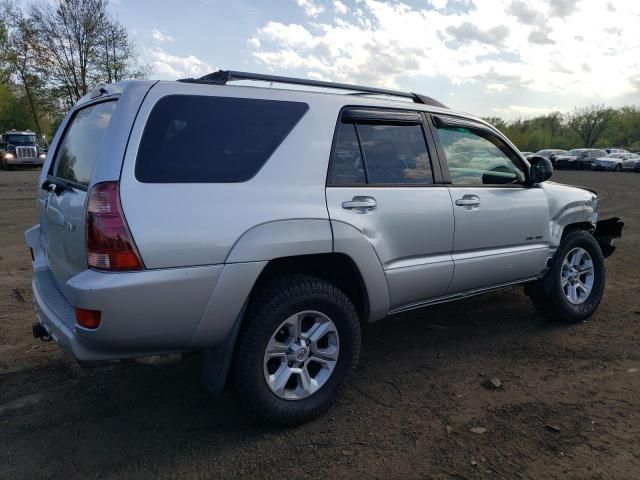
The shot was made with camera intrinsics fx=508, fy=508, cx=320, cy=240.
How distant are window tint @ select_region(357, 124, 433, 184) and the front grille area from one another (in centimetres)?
3264

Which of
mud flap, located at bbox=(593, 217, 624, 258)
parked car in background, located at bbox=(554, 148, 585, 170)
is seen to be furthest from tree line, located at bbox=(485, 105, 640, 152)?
mud flap, located at bbox=(593, 217, 624, 258)

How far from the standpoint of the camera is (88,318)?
2.39m

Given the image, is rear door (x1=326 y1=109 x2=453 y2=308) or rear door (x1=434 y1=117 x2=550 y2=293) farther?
rear door (x1=434 y1=117 x2=550 y2=293)

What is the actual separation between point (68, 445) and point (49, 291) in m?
0.88

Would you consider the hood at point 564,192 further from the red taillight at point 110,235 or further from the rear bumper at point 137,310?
the red taillight at point 110,235

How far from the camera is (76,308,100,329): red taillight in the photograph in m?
2.37

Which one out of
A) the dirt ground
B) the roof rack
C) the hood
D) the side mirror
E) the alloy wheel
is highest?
the roof rack

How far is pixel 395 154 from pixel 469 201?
70 centimetres

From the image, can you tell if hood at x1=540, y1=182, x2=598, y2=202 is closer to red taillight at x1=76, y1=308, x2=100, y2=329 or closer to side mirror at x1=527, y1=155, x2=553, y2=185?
side mirror at x1=527, y1=155, x2=553, y2=185

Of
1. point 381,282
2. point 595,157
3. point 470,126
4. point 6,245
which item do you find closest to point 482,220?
point 470,126

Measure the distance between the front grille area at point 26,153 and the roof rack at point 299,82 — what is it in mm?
32378

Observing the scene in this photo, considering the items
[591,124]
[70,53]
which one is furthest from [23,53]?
[591,124]

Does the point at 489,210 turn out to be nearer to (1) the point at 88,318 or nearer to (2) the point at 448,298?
(2) the point at 448,298

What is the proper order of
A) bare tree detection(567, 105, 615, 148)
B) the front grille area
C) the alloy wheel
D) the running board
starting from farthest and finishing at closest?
bare tree detection(567, 105, 615, 148)
the front grille area
the running board
the alloy wheel
